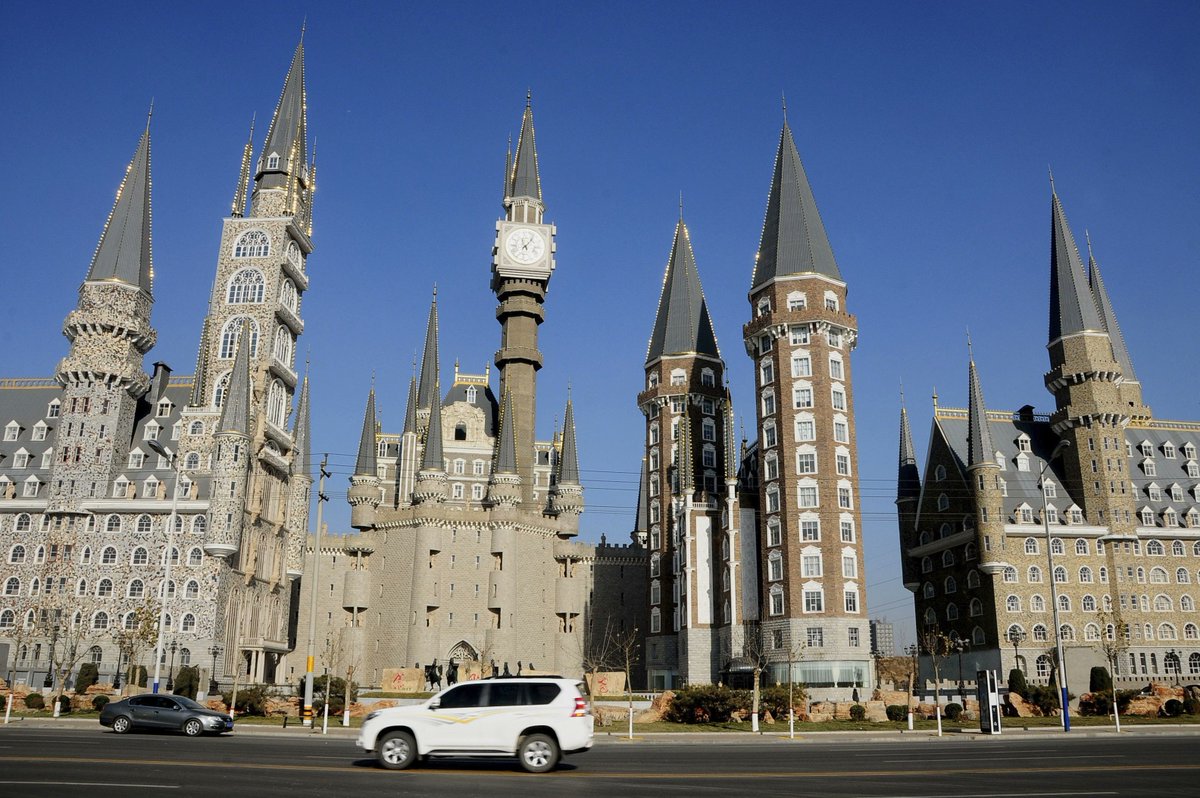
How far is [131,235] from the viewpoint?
82.0m

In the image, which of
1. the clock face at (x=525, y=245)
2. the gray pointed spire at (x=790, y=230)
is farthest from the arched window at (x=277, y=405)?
the gray pointed spire at (x=790, y=230)

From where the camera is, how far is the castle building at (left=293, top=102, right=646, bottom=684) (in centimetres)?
8356

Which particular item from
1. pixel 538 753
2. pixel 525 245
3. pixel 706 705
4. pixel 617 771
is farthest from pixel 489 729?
pixel 525 245

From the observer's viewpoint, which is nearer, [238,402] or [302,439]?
[238,402]

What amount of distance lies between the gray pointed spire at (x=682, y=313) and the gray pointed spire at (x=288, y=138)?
36596 millimetres

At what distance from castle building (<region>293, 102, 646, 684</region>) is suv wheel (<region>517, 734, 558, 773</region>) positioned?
6120cm

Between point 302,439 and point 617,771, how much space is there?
71.1 metres

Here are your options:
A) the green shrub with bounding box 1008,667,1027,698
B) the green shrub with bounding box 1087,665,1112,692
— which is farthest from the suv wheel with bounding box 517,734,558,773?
the green shrub with bounding box 1087,665,1112,692

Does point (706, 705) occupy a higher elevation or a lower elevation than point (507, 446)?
lower

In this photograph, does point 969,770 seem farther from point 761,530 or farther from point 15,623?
point 15,623

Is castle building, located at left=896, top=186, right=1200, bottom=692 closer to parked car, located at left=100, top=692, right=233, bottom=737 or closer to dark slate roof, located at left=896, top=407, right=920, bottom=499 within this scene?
dark slate roof, located at left=896, top=407, right=920, bottom=499

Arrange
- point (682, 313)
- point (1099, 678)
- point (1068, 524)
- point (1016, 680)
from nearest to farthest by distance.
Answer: point (1016, 680) < point (1099, 678) < point (1068, 524) < point (682, 313)

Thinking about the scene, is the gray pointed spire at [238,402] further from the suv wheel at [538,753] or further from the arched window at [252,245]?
the suv wheel at [538,753]

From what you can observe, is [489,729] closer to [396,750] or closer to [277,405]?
[396,750]
